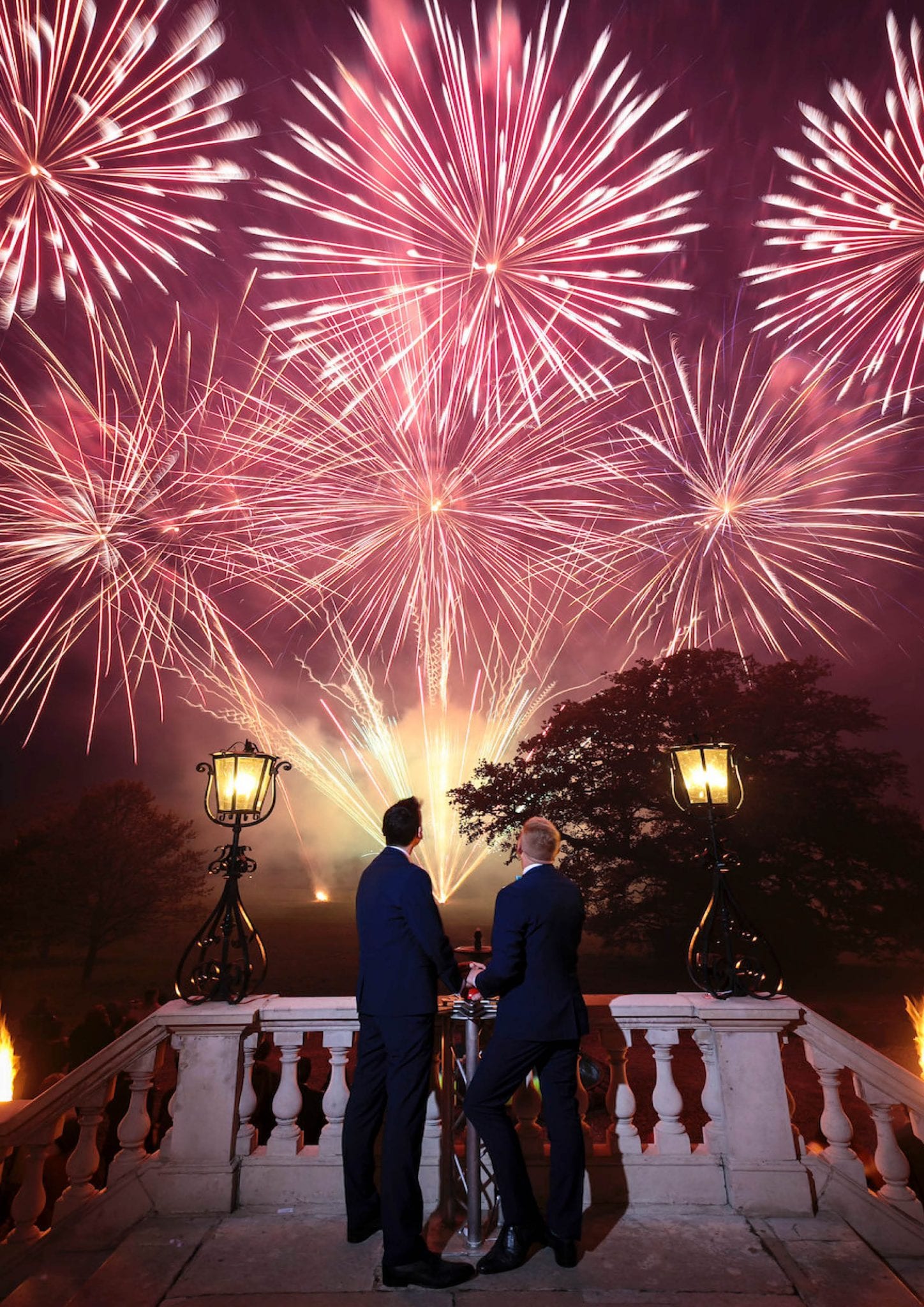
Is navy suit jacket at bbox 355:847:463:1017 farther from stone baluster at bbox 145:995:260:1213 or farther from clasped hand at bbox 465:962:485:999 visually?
stone baluster at bbox 145:995:260:1213

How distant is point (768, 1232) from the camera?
3852 mm

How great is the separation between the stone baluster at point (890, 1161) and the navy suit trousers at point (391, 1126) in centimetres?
256

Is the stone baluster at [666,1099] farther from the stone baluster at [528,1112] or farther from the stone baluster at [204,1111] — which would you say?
the stone baluster at [204,1111]

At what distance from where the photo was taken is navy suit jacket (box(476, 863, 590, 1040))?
139 inches

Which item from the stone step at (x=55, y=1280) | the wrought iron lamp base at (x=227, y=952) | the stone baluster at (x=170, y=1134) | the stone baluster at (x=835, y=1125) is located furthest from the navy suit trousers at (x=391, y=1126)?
the stone baluster at (x=835, y=1125)

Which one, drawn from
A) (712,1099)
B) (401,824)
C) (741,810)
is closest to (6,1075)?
(401,824)

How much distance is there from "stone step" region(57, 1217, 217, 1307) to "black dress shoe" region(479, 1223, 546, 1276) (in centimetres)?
154

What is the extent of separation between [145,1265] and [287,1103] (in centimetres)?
107

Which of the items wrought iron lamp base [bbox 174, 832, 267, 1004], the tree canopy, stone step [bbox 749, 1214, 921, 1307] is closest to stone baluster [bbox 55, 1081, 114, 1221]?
wrought iron lamp base [bbox 174, 832, 267, 1004]

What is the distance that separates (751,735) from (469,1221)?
20976 mm

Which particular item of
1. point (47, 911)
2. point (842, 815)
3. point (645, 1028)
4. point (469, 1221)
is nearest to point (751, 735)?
point (842, 815)

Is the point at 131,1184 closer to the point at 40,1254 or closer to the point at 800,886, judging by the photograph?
the point at 40,1254

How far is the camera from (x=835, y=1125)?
13.9 feet

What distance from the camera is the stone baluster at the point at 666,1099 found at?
14.1 feet
